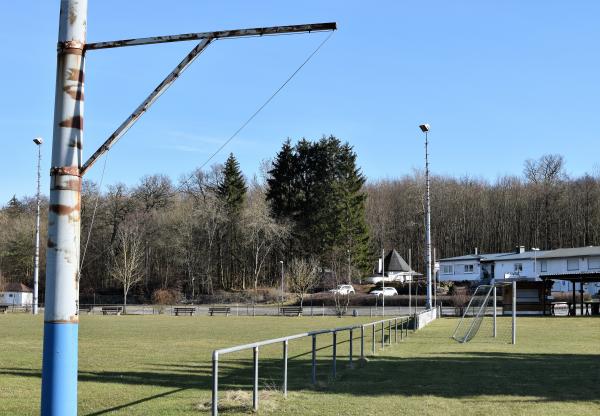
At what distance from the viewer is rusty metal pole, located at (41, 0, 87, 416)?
17.5 ft

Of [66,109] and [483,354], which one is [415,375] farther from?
[66,109]

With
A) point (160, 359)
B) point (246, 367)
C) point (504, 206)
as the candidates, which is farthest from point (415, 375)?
point (504, 206)

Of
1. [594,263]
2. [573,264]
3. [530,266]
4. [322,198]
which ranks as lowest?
[530,266]

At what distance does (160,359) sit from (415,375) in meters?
7.90

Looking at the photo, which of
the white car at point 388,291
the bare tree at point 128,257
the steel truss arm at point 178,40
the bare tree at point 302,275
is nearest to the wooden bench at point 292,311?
the bare tree at point 302,275

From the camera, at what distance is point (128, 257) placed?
90625 millimetres

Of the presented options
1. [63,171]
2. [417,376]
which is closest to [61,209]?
[63,171]

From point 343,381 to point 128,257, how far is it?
80293 mm

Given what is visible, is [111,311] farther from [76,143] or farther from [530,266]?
[76,143]

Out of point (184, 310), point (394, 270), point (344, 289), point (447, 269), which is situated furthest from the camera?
point (394, 270)

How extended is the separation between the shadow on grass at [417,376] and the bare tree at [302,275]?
5680 cm

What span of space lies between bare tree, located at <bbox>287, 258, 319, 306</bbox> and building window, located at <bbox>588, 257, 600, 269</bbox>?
30779mm

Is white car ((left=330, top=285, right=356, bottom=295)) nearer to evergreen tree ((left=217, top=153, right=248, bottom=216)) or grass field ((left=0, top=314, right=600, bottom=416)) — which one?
evergreen tree ((left=217, top=153, right=248, bottom=216))

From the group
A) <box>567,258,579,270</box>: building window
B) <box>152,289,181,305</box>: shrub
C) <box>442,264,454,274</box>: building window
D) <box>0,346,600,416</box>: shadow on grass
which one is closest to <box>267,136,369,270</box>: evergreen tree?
<box>442,264,454,274</box>: building window
